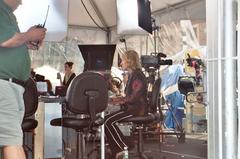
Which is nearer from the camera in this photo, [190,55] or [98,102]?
[98,102]

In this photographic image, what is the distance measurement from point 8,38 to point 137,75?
8.33ft

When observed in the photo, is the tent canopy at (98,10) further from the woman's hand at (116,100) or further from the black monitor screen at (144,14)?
the black monitor screen at (144,14)

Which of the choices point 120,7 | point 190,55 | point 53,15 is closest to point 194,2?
point 190,55

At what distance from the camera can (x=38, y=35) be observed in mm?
2312

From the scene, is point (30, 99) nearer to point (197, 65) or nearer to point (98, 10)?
point (197, 65)

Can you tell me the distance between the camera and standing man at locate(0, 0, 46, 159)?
81.2 inches

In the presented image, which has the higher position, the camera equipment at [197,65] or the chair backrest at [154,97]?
the camera equipment at [197,65]

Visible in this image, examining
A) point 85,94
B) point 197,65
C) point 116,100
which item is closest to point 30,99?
point 85,94

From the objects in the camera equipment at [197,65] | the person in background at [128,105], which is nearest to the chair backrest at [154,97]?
the person in background at [128,105]

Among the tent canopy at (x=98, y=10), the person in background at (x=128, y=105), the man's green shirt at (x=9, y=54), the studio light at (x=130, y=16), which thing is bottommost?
the person in background at (x=128, y=105)

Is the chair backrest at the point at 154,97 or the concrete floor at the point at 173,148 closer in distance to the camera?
the chair backrest at the point at 154,97

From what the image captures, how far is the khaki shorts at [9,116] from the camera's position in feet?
6.75

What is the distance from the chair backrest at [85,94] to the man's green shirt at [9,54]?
0.99 metres
